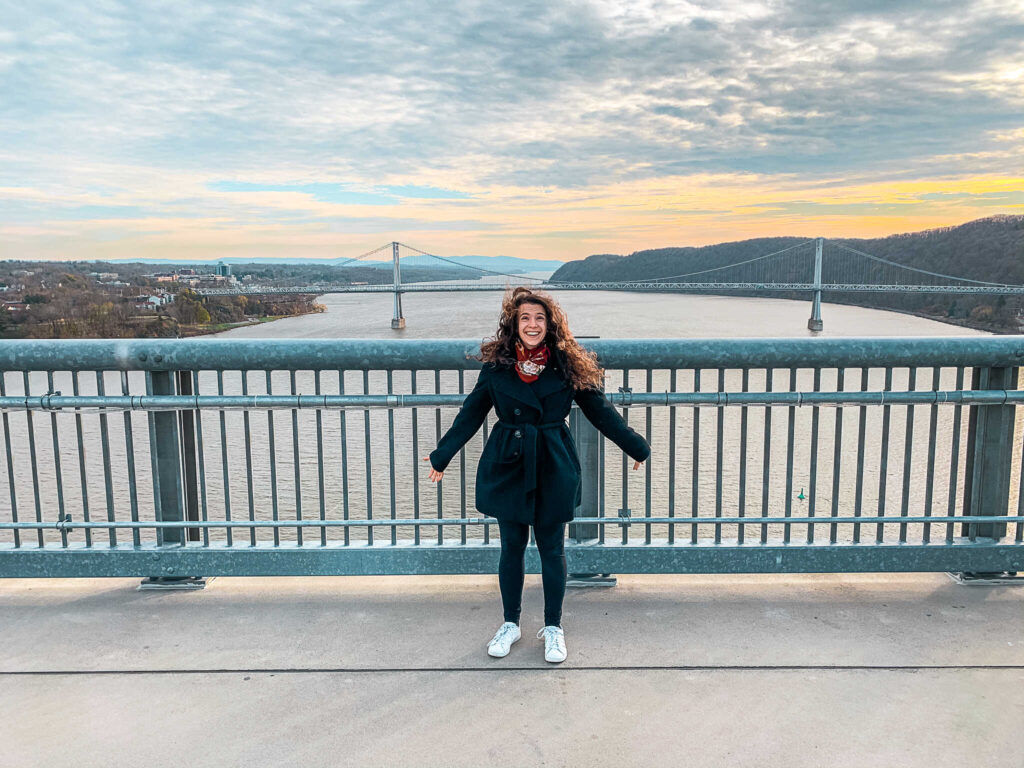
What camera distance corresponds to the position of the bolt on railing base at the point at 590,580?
312cm

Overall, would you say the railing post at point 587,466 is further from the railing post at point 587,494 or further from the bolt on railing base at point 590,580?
the bolt on railing base at point 590,580

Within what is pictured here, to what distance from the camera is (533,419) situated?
99.3 inches

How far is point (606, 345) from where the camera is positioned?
2902 millimetres

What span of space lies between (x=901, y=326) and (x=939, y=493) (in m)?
39.3

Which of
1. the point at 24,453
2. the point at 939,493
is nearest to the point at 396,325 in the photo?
the point at 24,453

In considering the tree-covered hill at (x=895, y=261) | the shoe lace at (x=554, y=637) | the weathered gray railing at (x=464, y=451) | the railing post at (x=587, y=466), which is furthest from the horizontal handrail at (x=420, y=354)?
the tree-covered hill at (x=895, y=261)

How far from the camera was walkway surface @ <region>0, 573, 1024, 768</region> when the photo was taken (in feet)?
6.85

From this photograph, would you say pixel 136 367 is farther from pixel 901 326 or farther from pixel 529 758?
pixel 901 326

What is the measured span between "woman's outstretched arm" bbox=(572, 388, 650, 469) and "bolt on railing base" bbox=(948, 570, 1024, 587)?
1.55 m

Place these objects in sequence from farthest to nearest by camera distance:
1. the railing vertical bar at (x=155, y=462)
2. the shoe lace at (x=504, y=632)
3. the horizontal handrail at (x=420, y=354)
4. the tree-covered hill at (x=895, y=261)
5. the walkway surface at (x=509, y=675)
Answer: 1. the tree-covered hill at (x=895, y=261)
2. the railing vertical bar at (x=155, y=462)
3. the horizontal handrail at (x=420, y=354)
4. the shoe lace at (x=504, y=632)
5. the walkway surface at (x=509, y=675)

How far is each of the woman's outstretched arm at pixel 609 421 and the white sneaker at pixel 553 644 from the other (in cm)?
59

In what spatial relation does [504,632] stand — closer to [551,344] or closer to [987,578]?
[551,344]

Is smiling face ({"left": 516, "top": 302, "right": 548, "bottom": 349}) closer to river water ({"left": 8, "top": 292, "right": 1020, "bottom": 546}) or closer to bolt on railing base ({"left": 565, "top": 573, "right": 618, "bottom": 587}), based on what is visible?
river water ({"left": 8, "top": 292, "right": 1020, "bottom": 546})

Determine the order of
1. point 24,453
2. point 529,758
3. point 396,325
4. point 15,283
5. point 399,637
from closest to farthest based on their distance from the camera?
1. point 529,758
2. point 399,637
3. point 24,453
4. point 15,283
5. point 396,325
